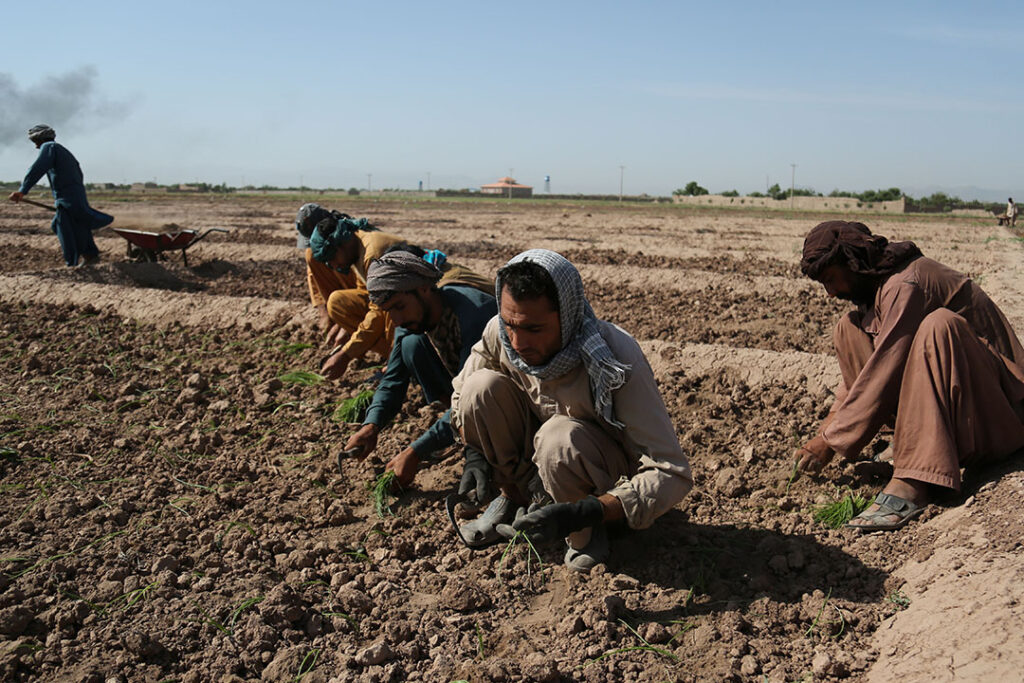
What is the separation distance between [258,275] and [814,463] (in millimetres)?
7423

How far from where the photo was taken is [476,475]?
292 centimetres

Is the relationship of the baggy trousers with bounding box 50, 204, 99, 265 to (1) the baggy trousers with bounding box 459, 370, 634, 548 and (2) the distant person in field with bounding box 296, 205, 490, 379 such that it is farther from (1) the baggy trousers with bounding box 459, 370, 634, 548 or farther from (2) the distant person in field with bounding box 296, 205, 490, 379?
(1) the baggy trousers with bounding box 459, 370, 634, 548

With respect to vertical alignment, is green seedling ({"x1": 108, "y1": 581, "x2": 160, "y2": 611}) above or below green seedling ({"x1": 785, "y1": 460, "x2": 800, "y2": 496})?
below

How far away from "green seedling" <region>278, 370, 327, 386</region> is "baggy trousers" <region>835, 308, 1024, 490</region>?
323cm

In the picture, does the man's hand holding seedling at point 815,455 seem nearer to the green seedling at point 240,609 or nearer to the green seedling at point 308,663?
the green seedling at point 308,663

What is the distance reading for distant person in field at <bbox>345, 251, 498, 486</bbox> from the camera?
10.3ft

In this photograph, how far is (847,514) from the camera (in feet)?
9.49

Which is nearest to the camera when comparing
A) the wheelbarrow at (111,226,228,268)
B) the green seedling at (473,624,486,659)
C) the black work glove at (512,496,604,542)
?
the black work glove at (512,496,604,542)

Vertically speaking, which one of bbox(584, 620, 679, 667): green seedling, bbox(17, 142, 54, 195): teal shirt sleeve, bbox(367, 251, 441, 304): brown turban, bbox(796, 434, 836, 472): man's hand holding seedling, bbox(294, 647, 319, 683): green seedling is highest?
bbox(17, 142, 54, 195): teal shirt sleeve

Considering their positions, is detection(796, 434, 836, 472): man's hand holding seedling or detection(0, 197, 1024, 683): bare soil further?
detection(796, 434, 836, 472): man's hand holding seedling

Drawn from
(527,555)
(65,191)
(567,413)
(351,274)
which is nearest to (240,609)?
(527,555)

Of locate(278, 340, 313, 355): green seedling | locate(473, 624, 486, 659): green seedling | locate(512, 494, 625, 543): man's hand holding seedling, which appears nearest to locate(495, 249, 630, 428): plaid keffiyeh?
locate(512, 494, 625, 543): man's hand holding seedling

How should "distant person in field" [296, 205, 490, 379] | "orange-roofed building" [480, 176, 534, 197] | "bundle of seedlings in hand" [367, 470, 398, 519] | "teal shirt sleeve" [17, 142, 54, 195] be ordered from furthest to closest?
"orange-roofed building" [480, 176, 534, 197] < "teal shirt sleeve" [17, 142, 54, 195] < "distant person in field" [296, 205, 490, 379] < "bundle of seedlings in hand" [367, 470, 398, 519]

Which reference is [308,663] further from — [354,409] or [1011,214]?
[1011,214]
